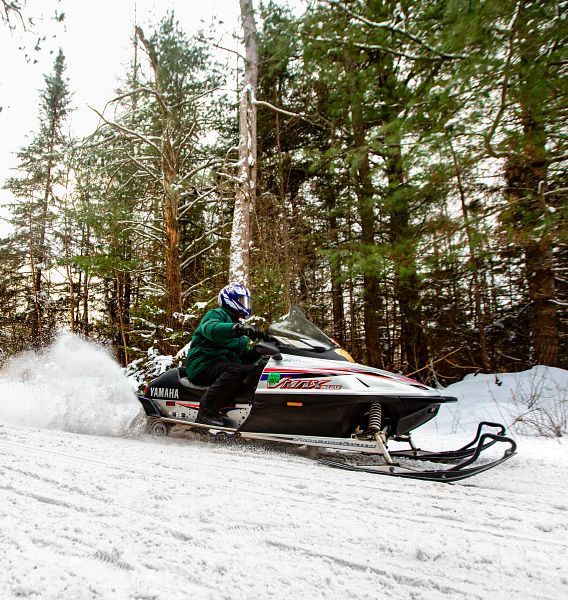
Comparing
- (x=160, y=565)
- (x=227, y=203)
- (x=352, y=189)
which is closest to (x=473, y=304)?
(x=352, y=189)

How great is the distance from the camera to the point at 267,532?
191 cm

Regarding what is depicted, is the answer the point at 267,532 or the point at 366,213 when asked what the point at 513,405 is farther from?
the point at 267,532

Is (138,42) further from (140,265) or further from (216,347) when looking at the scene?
(216,347)

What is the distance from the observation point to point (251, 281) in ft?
27.7

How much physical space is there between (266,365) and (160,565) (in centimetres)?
240

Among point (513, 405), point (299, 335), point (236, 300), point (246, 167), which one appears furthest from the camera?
point (246, 167)

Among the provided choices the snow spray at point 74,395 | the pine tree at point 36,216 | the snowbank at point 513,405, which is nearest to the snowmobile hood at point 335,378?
the snowbank at point 513,405

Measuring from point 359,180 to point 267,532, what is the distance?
8.31 m

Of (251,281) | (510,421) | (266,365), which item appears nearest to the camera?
(266,365)

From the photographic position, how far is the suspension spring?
325 centimetres

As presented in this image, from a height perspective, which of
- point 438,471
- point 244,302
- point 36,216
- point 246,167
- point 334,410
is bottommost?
point 438,471

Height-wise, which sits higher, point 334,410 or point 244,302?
point 244,302

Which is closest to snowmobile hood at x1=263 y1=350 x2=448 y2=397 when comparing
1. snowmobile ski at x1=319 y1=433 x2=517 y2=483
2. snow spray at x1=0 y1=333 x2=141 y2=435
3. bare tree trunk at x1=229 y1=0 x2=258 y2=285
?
snowmobile ski at x1=319 y1=433 x2=517 y2=483

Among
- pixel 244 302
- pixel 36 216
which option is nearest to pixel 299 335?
pixel 244 302
